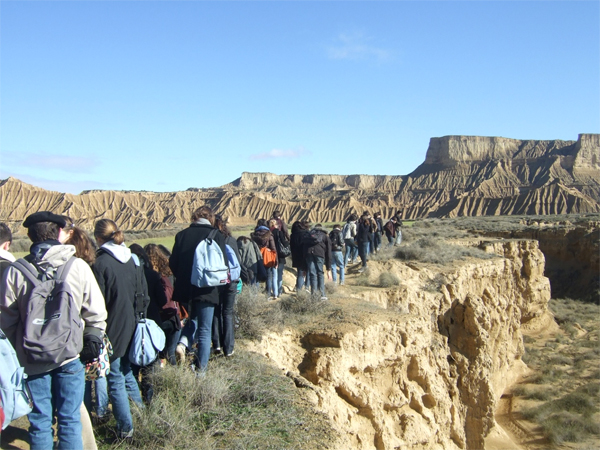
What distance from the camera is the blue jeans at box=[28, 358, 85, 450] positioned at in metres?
3.27

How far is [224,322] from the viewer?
5.62 meters

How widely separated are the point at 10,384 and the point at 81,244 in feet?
4.35

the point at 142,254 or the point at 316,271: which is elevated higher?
the point at 142,254

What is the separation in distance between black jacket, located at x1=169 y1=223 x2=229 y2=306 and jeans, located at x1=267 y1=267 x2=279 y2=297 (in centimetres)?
449

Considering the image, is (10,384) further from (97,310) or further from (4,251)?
(4,251)

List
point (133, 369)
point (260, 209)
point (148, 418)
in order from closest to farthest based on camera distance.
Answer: point (148, 418) < point (133, 369) < point (260, 209)

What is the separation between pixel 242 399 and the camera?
15.9 ft

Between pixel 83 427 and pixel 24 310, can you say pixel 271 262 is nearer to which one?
pixel 83 427

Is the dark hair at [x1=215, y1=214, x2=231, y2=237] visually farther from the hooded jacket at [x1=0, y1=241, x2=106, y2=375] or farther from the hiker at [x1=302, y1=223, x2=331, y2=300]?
the hiker at [x1=302, y1=223, x2=331, y2=300]

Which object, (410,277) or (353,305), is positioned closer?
(353,305)

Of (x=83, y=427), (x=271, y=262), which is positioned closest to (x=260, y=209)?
(x=271, y=262)

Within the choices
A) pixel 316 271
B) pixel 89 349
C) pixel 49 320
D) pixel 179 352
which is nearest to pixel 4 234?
pixel 49 320

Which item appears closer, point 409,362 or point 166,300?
point 166,300

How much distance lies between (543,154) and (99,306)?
120352 millimetres
